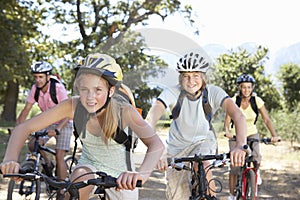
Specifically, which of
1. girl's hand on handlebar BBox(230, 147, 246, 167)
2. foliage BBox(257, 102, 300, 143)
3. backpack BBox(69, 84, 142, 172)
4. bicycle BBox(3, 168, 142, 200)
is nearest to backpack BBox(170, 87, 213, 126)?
girl's hand on handlebar BBox(230, 147, 246, 167)

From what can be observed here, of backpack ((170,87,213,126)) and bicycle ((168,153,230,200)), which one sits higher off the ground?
backpack ((170,87,213,126))

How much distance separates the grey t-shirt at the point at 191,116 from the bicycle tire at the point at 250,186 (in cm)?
186

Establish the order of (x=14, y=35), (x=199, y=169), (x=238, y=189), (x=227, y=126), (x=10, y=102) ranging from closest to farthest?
1. (x=199, y=169)
2. (x=238, y=189)
3. (x=227, y=126)
4. (x=14, y=35)
5. (x=10, y=102)

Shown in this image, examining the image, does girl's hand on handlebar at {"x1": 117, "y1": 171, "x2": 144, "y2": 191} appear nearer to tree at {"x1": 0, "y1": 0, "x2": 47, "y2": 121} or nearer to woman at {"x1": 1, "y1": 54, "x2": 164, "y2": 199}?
woman at {"x1": 1, "y1": 54, "x2": 164, "y2": 199}

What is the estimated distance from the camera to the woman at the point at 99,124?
3.03m

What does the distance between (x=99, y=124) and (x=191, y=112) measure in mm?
1265

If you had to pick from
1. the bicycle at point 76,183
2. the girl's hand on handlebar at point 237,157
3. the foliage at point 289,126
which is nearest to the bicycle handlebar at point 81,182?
the bicycle at point 76,183

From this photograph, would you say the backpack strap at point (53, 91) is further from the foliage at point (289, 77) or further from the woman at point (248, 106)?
the foliage at point (289, 77)

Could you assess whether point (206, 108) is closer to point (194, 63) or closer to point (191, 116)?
point (191, 116)

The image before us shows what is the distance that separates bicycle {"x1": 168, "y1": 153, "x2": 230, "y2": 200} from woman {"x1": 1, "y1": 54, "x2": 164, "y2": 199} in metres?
0.85

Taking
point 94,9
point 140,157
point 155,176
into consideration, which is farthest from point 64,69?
point 140,157

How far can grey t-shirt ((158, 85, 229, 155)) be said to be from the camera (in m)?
4.32

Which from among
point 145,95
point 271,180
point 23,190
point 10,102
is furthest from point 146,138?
point 10,102

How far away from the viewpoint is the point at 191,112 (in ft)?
14.2
